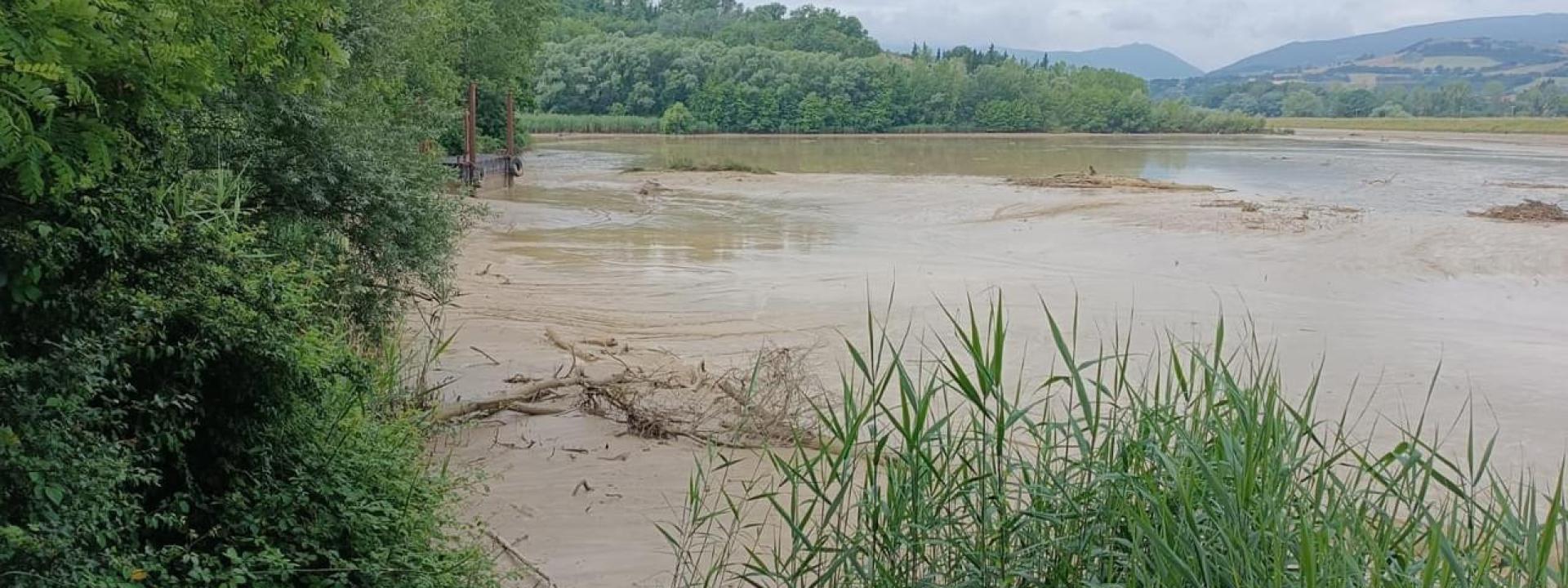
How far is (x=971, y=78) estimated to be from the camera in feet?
351

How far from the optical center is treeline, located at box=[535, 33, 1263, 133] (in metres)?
89.8

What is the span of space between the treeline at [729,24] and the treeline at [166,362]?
356 ft

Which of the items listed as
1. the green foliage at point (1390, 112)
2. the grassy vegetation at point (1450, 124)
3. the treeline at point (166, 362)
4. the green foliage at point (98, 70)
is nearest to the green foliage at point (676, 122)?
the grassy vegetation at point (1450, 124)

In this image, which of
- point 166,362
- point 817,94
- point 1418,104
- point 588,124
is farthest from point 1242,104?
point 166,362

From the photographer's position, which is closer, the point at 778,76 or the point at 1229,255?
the point at 1229,255

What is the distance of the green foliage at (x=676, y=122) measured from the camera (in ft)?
261

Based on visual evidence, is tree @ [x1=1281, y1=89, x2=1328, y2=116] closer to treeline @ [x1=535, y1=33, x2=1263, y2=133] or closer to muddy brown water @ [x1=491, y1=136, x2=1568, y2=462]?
treeline @ [x1=535, y1=33, x2=1263, y2=133]

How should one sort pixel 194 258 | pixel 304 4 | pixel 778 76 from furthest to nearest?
pixel 778 76, pixel 304 4, pixel 194 258

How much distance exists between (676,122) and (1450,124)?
7939 centimetres

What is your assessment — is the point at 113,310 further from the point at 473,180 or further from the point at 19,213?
the point at 473,180

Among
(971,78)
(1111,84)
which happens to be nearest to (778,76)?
(971,78)

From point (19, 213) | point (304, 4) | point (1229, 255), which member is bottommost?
point (1229, 255)

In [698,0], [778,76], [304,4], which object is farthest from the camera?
[698,0]

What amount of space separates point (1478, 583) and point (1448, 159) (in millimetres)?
56789
